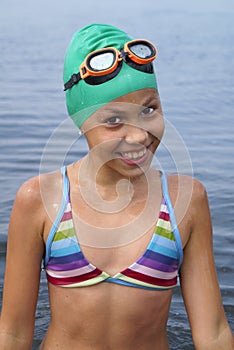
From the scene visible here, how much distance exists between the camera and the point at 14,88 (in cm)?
1291

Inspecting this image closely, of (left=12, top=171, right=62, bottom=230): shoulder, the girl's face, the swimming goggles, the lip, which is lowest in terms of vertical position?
(left=12, top=171, right=62, bottom=230): shoulder

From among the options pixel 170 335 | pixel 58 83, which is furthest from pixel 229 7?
pixel 170 335

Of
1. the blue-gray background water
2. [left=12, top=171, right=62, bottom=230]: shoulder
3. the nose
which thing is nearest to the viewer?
the nose

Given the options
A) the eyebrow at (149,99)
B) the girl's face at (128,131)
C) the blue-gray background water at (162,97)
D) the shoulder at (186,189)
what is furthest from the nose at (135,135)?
the blue-gray background water at (162,97)

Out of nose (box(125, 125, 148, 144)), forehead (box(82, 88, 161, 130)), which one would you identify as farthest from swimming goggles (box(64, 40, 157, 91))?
nose (box(125, 125, 148, 144))

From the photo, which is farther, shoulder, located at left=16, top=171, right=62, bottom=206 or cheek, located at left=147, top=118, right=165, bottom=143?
shoulder, located at left=16, top=171, right=62, bottom=206

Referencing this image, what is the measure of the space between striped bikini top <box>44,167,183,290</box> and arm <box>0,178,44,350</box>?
0.23ft

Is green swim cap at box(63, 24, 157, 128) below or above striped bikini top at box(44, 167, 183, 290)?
above

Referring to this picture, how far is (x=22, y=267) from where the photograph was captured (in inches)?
133

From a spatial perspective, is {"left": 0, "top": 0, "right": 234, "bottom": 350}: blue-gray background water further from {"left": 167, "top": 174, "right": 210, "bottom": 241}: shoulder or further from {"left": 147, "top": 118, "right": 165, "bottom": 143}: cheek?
{"left": 147, "top": 118, "right": 165, "bottom": 143}: cheek

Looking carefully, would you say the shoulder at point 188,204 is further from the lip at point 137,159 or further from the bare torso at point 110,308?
the lip at point 137,159

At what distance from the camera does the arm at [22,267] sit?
11.0 feet

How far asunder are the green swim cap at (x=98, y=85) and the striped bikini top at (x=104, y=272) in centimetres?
38

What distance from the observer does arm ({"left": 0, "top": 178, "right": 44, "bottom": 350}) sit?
11.0ft
